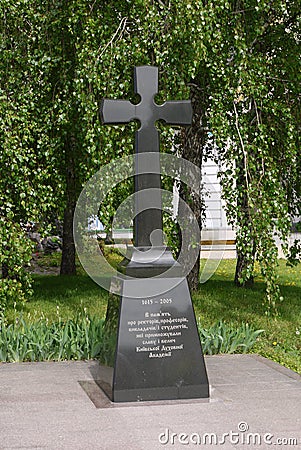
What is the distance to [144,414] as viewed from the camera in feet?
15.9

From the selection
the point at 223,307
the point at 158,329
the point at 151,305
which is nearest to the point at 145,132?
the point at 151,305

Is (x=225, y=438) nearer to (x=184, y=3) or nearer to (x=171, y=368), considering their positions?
(x=171, y=368)

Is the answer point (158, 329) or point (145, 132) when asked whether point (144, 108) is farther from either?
point (158, 329)

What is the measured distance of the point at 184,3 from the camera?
6.55m

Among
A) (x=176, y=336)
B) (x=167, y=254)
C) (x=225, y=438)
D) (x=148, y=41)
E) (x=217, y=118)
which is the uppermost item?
(x=148, y=41)

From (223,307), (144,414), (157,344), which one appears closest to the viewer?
(144,414)

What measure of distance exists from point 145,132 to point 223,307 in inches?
160

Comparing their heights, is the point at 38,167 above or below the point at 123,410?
above

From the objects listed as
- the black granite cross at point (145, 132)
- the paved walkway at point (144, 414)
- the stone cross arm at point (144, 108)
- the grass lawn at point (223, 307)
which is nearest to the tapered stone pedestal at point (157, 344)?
the paved walkway at point (144, 414)

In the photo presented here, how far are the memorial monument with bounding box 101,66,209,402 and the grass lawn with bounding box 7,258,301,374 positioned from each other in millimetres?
1594

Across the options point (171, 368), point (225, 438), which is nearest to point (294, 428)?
point (225, 438)

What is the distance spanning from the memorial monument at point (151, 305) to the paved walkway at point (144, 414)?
0.55 feet

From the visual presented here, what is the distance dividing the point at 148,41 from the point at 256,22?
148 cm

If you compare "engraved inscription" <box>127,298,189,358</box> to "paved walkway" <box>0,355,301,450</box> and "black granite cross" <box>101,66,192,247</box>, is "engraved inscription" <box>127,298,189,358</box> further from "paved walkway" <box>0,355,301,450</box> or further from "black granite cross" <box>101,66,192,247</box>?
"black granite cross" <box>101,66,192,247</box>
